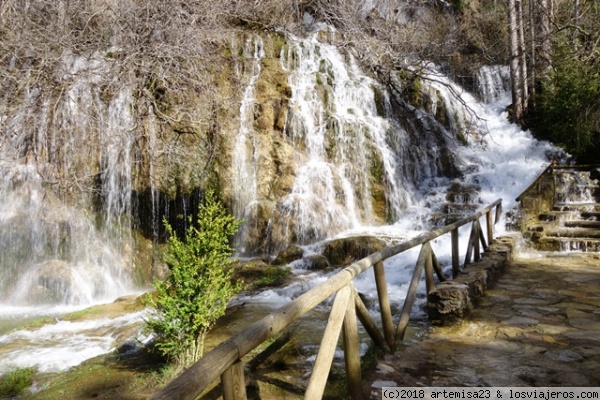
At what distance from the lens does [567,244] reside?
Result: 8531 millimetres

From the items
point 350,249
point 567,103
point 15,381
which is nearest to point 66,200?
point 15,381

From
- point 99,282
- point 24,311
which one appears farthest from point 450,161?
point 24,311

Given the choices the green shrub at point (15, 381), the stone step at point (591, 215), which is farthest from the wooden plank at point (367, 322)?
the stone step at point (591, 215)

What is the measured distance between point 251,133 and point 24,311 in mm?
7173

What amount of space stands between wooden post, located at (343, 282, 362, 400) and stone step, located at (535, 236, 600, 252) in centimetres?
771

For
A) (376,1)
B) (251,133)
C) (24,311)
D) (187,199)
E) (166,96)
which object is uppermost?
(376,1)

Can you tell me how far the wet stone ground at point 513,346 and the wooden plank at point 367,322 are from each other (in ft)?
0.50

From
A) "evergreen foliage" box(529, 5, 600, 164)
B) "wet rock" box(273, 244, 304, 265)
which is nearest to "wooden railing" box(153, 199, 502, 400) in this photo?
"wet rock" box(273, 244, 304, 265)

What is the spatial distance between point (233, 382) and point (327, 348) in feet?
2.66

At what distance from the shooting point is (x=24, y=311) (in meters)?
8.48

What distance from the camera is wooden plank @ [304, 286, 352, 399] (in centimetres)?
226

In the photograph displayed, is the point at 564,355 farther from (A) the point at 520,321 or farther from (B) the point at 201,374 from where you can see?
(B) the point at 201,374

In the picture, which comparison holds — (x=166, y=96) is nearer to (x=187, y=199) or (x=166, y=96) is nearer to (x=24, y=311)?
(x=187, y=199)

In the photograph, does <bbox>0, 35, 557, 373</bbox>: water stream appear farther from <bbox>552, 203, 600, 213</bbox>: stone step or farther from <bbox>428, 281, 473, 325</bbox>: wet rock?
<bbox>428, 281, 473, 325</bbox>: wet rock
